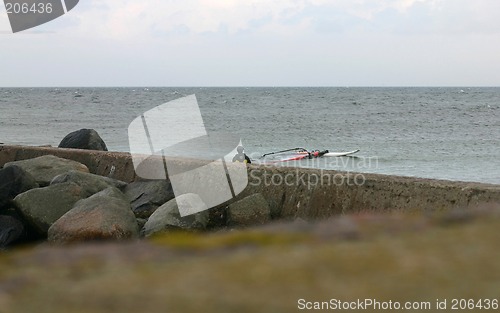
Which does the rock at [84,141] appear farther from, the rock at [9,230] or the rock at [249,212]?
the rock at [249,212]

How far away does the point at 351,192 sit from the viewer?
6.31m

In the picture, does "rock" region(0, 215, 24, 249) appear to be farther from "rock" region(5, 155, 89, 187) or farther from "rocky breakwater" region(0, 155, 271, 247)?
"rock" region(5, 155, 89, 187)

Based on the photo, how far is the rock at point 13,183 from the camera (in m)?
7.37

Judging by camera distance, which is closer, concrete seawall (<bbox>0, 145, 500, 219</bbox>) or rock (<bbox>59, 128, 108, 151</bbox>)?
concrete seawall (<bbox>0, 145, 500, 219</bbox>)

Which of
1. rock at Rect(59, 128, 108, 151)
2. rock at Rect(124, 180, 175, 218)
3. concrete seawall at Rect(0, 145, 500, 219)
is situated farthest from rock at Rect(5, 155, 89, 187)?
concrete seawall at Rect(0, 145, 500, 219)

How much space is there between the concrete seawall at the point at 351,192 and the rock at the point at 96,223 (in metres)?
1.44

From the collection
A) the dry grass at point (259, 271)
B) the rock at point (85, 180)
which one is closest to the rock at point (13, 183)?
the rock at point (85, 180)

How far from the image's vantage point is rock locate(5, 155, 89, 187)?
26.7ft

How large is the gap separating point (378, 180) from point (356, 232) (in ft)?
14.4

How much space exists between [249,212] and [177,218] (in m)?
0.68

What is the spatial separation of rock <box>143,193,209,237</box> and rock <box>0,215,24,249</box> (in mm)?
1366

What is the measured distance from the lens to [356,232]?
1.80 m

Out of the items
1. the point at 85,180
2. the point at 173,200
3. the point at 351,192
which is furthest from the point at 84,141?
the point at 351,192

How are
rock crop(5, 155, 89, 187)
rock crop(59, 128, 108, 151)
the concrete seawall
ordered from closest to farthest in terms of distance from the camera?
1. the concrete seawall
2. rock crop(5, 155, 89, 187)
3. rock crop(59, 128, 108, 151)
